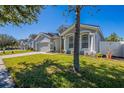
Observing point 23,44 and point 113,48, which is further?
point 23,44

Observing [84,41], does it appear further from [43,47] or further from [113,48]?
[43,47]

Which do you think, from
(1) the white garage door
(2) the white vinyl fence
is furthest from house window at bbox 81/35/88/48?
(1) the white garage door

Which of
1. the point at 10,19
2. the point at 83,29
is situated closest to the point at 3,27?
the point at 10,19

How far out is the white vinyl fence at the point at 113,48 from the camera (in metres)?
12.4

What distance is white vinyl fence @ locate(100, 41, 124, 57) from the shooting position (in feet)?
40.7

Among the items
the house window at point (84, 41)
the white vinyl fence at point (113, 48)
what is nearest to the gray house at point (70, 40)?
the house window at point (84, 41)

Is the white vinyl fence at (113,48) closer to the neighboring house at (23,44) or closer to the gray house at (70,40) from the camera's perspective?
the gray house at (70,40)

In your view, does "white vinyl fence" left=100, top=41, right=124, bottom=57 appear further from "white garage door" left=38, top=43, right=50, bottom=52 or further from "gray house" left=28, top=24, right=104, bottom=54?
"white garage door" left=38, top=43, right=50, bottom=52

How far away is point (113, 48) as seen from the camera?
12.8 metres

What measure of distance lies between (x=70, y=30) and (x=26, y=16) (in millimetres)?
7879

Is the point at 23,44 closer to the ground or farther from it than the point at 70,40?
closer to the ground

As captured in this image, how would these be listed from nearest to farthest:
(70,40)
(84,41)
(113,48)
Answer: (113,48) < (84,41) < (70,40)

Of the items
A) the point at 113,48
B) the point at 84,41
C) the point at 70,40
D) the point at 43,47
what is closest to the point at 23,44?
the point at 43,47

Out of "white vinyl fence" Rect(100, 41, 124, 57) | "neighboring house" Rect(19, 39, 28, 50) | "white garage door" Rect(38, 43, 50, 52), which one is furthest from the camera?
"neighboring house" Rect(19, 39, 28, 50)
